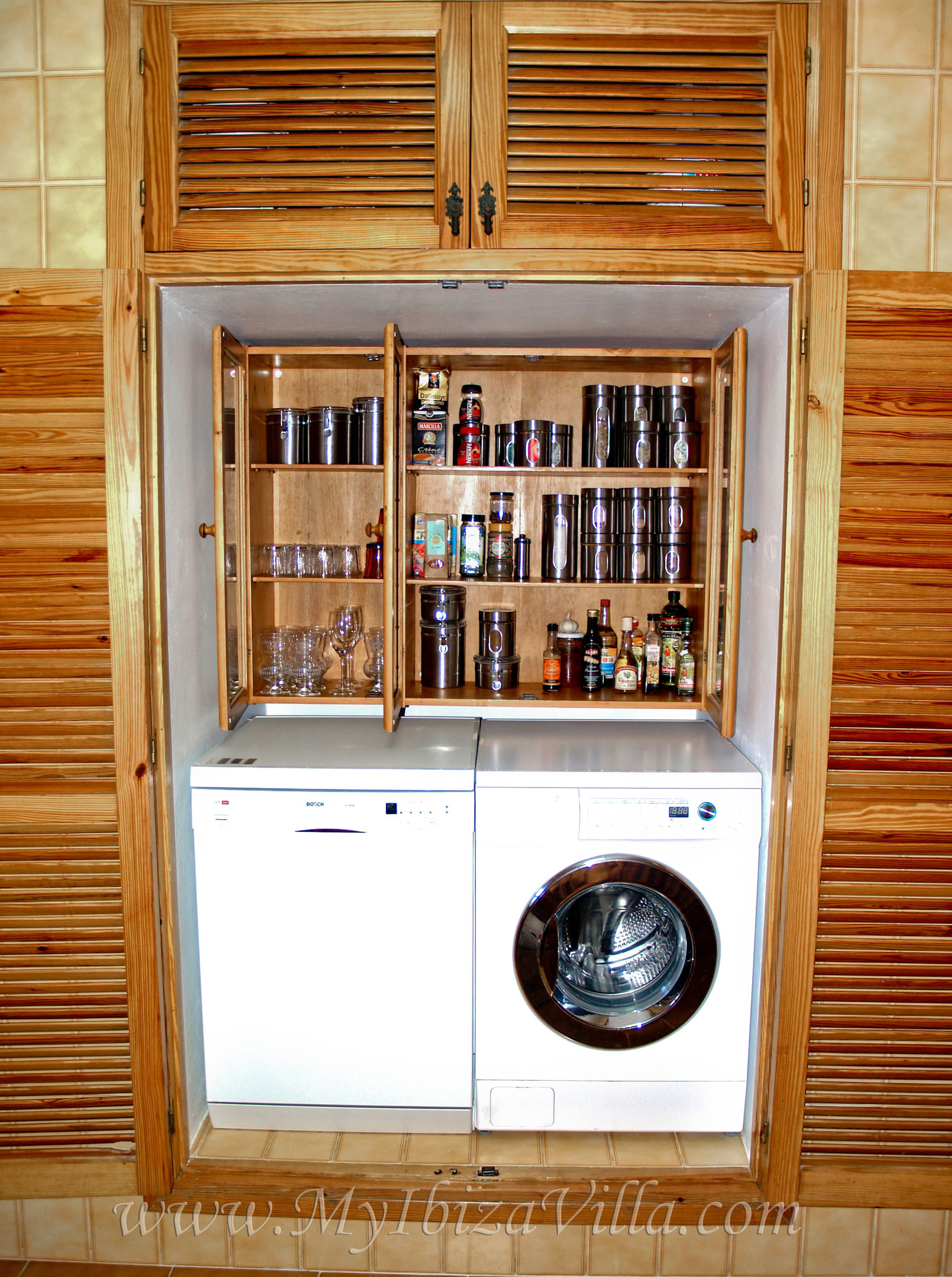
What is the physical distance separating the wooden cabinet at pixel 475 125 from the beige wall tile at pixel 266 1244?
2.15 m

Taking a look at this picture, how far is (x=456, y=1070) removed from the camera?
1.96 metres

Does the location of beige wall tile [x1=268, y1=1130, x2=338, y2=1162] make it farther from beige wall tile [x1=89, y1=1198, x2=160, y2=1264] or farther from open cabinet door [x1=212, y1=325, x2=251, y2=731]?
open cabinet door [x1=212, y1=325, x2=251, y2=731]

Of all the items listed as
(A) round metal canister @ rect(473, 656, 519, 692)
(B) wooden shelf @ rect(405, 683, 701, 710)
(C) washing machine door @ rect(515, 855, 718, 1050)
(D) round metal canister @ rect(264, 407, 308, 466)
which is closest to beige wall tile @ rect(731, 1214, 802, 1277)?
(C) washing machine door @ rect(515, 855, 718, 1050)

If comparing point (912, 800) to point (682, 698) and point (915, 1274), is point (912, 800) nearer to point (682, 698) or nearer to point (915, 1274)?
point (682, 698)

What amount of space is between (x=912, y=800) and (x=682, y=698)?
687mm

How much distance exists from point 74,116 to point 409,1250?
255 centimetres

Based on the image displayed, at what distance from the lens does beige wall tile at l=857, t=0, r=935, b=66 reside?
164 cm

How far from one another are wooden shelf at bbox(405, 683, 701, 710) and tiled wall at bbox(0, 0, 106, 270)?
4.34 feet

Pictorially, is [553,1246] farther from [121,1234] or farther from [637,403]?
[637,403]

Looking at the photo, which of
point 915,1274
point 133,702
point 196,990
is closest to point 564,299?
point 133,702

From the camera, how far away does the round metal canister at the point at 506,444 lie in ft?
7.63

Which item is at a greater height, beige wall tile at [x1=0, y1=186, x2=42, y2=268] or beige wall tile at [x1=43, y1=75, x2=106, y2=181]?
beige wall tile at [x1=43, y1=75, x2=106, y2=181]

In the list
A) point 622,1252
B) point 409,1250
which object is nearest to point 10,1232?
point 409,1250

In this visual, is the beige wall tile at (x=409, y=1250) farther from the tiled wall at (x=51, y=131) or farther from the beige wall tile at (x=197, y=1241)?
the tiled wall at (x=51, y=131)
